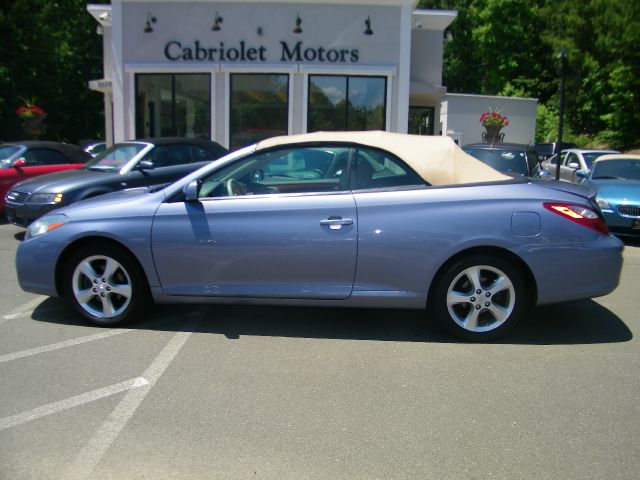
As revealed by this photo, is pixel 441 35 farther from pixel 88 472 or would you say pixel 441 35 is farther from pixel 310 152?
pixel 88 472

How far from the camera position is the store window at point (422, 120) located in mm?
21328

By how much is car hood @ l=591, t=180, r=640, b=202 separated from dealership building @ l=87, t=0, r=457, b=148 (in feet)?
22.2

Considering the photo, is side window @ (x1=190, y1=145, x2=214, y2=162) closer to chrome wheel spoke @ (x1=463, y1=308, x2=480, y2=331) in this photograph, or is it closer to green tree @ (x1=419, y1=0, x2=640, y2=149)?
chrome wheel spoke @ (x1=463, y1=308, x2=480, y2=331)

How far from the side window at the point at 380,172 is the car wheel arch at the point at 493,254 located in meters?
0.66

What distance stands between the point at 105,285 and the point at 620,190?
316 inches

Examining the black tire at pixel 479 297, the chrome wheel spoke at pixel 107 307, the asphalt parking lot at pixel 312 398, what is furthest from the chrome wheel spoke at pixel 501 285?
the chrome wheel spoke at pixel 107 307

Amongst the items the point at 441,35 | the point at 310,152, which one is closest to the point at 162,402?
the point at 310,152

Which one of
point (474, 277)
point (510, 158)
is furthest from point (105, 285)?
point (510, 158)

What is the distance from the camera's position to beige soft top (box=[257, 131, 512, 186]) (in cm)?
501

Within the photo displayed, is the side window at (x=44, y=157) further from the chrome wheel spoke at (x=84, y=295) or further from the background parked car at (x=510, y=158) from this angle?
the background parked car at (x=510, y=158)

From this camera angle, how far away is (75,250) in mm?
5117

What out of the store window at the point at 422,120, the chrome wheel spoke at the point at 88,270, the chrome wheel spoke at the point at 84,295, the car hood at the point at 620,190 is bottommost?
the chrome wheel spoke at the point at 84,295

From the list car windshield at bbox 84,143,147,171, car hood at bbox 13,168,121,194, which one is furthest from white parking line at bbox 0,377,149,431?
car windshield at bbox 84,143,147,171

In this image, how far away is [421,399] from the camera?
152 inches
